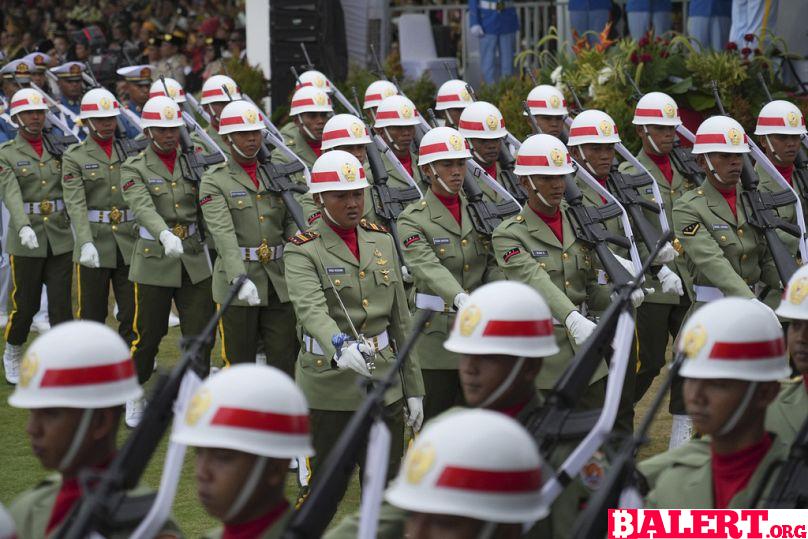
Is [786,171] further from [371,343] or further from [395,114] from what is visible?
[371,343]

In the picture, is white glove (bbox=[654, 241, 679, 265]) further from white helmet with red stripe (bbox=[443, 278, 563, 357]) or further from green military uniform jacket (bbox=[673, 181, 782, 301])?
white helmet with red stripe (bbox=[443, 278, 563, 357])

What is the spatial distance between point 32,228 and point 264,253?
2.65 metres

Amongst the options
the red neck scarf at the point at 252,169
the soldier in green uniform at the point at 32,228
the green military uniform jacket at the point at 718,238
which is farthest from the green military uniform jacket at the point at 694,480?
the soldier in green uniform at the point at 32,228

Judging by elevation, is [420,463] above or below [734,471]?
above

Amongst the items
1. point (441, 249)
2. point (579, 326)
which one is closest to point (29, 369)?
point (579, 326)

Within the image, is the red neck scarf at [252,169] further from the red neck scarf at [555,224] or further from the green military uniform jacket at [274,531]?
the green military uniform jacket at [274,531]

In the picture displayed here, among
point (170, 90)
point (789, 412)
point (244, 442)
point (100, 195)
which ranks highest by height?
point (244, 442)

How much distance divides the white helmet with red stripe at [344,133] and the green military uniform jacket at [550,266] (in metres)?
2.01

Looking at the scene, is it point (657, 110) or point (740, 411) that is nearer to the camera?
point (740, 411)

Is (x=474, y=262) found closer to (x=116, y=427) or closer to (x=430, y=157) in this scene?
(x=430, y=157)

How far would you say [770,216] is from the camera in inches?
329

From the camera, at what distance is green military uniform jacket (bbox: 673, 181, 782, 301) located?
27.1ft

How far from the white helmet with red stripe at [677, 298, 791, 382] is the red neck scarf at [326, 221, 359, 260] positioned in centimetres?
296

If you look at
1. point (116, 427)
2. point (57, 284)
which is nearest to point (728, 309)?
point (116, 427)
